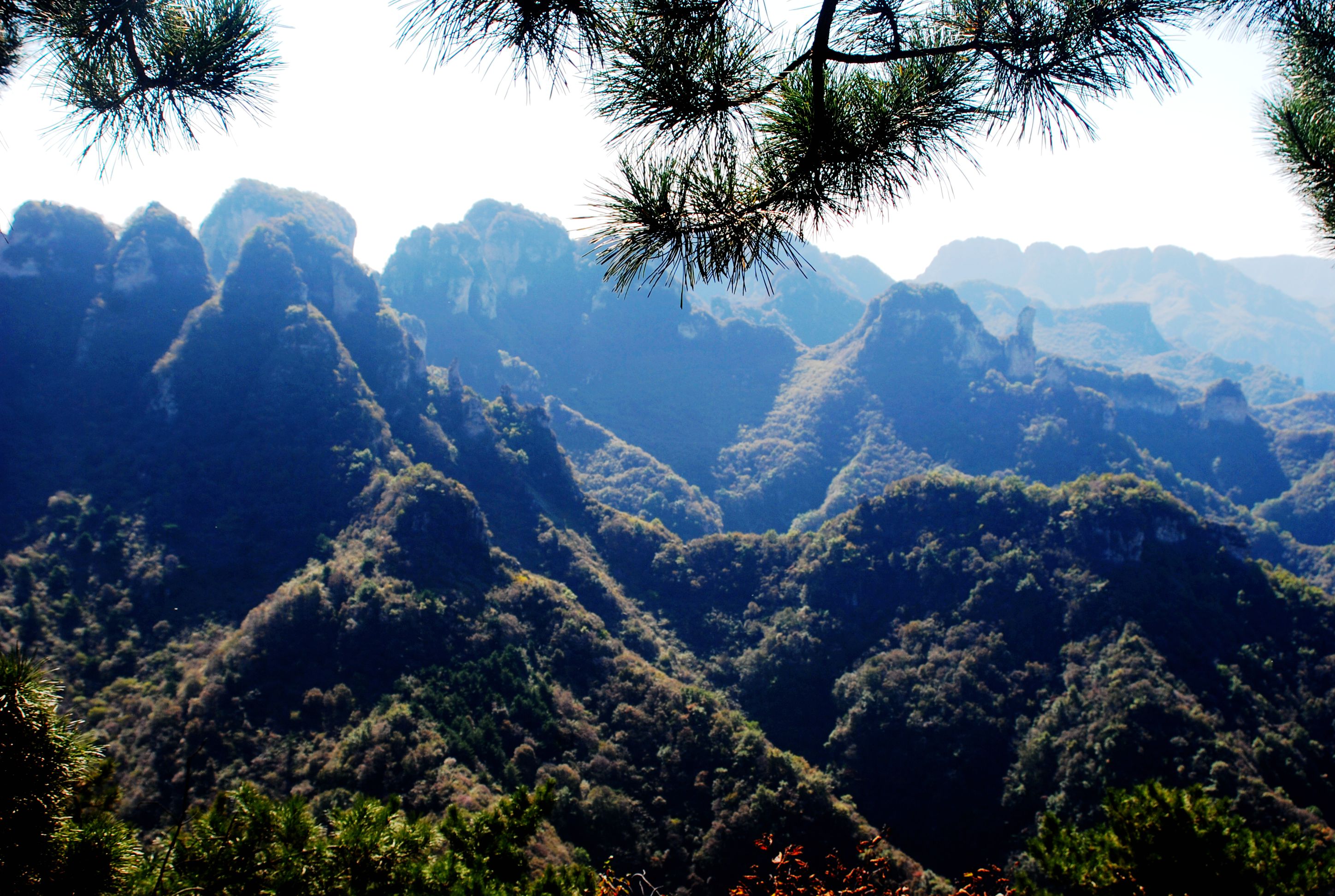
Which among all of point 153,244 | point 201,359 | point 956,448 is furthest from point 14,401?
point 956,448

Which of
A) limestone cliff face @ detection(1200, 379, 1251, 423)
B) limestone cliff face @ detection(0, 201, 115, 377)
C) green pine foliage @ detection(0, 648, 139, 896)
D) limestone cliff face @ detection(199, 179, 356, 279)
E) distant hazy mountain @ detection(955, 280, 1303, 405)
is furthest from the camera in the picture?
distant hazy mountain @ detection(955, 280, 1303, 405)

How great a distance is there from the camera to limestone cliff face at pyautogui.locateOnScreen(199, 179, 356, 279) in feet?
310

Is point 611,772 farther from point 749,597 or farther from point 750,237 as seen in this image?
point 750,237

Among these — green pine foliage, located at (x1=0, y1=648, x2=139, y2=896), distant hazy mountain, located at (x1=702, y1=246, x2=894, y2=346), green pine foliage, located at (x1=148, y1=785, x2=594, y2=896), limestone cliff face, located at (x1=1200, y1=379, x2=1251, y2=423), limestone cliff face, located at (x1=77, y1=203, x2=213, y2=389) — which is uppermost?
distant hazy mountain, located at (x1=702, y1=246, x2=894, y2=346)

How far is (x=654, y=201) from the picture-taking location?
396 centimetres

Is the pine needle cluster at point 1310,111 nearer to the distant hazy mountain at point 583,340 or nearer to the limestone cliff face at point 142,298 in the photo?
the limestone cliff face at point 142,298

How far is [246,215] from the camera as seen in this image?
315ft

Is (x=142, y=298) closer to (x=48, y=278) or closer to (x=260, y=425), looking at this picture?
(x=48, y=278)

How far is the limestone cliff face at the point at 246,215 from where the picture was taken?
94.6 meters

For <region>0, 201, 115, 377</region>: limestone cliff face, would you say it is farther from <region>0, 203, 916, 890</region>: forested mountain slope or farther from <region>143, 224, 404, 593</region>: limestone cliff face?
<region>143, 224, 404, 593</region>: limestone cliff face

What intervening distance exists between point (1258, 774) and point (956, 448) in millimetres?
72085

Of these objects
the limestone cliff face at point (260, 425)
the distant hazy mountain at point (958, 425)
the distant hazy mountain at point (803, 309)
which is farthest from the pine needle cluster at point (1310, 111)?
the distant hazy mountain at point (803, 309)

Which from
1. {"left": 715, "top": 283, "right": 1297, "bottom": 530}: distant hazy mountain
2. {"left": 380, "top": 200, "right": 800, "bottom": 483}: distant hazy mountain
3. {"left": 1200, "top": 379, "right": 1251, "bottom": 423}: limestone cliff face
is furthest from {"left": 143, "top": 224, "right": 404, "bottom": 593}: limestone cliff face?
{"left": 1200, "top": 379, "right": 1251, "bottom": 423}: limestone cliff face

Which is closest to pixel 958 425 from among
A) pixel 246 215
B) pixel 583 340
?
pixel 583 340
